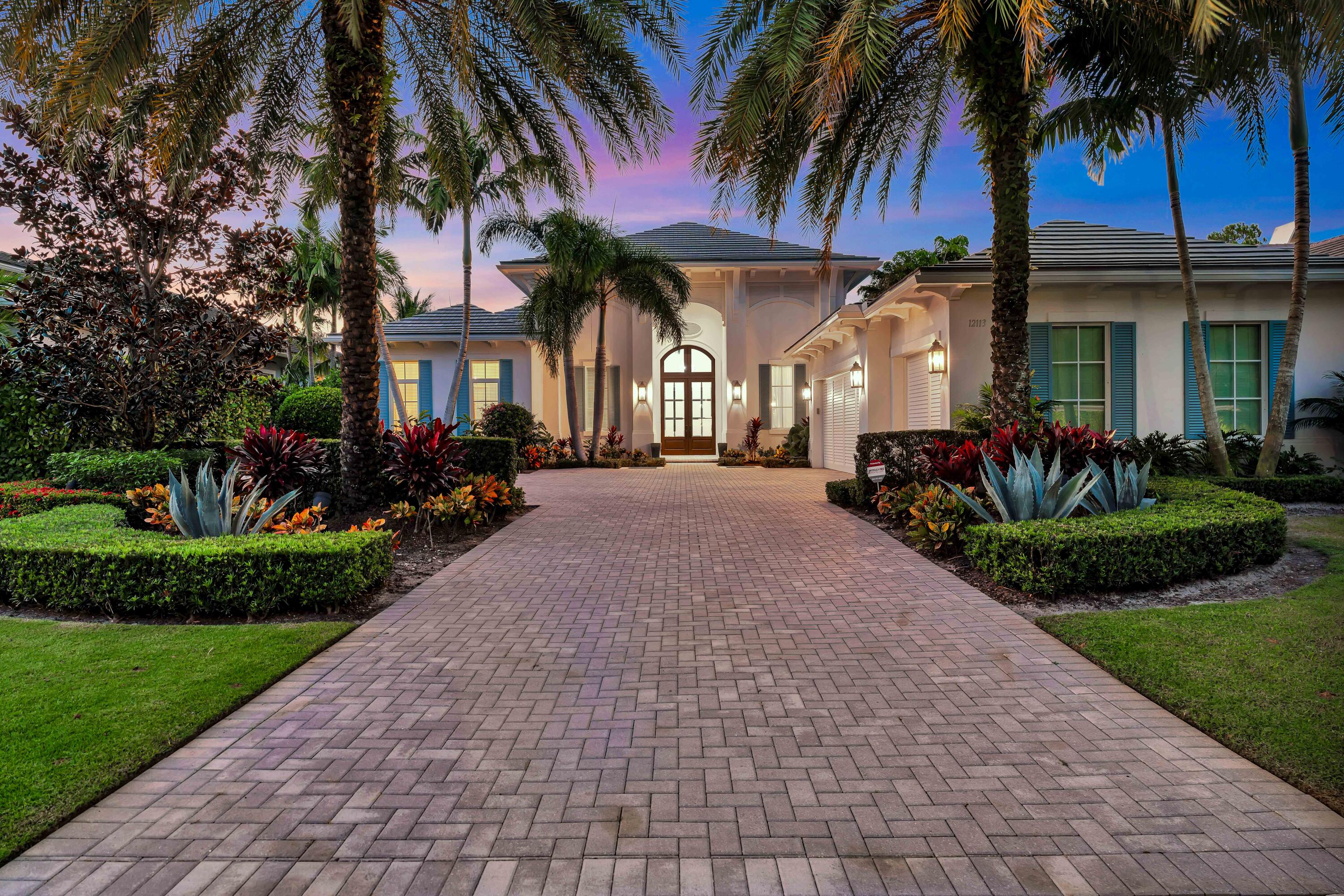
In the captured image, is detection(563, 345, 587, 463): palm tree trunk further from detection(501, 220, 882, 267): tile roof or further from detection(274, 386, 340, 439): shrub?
detection(274, 386, 340, 439): shrub

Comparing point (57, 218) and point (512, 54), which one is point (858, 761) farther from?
point (57, 218)

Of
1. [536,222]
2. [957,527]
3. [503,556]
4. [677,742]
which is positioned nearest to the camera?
[677,742]

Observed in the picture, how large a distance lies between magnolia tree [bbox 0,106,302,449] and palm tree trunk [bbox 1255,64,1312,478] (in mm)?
14455

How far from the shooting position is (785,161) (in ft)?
29.8

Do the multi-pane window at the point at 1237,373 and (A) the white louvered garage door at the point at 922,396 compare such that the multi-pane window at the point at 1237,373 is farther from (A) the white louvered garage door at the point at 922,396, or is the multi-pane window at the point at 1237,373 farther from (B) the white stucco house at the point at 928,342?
→ (A) the white louvered garage door at the point at 922,396

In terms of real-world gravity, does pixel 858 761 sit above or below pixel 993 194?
below

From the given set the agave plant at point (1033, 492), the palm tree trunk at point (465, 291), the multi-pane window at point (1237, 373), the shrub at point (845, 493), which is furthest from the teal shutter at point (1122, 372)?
the palm tree trunk at point (465, 291)

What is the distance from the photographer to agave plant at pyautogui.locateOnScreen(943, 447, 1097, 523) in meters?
6.54

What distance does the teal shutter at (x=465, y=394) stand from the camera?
21.6 meters

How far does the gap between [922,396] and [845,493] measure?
10.5ft

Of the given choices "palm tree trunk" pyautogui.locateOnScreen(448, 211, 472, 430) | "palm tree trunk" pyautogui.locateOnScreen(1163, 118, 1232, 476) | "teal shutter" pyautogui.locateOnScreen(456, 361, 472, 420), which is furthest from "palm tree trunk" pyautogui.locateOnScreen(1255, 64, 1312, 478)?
"teal shutter" pyautogui.locateOnScreen(456, 361, 472, 420)

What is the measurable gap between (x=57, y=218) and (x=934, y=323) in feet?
43.1

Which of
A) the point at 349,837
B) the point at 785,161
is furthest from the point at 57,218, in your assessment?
the point at 349,837

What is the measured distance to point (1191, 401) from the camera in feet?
39.3
